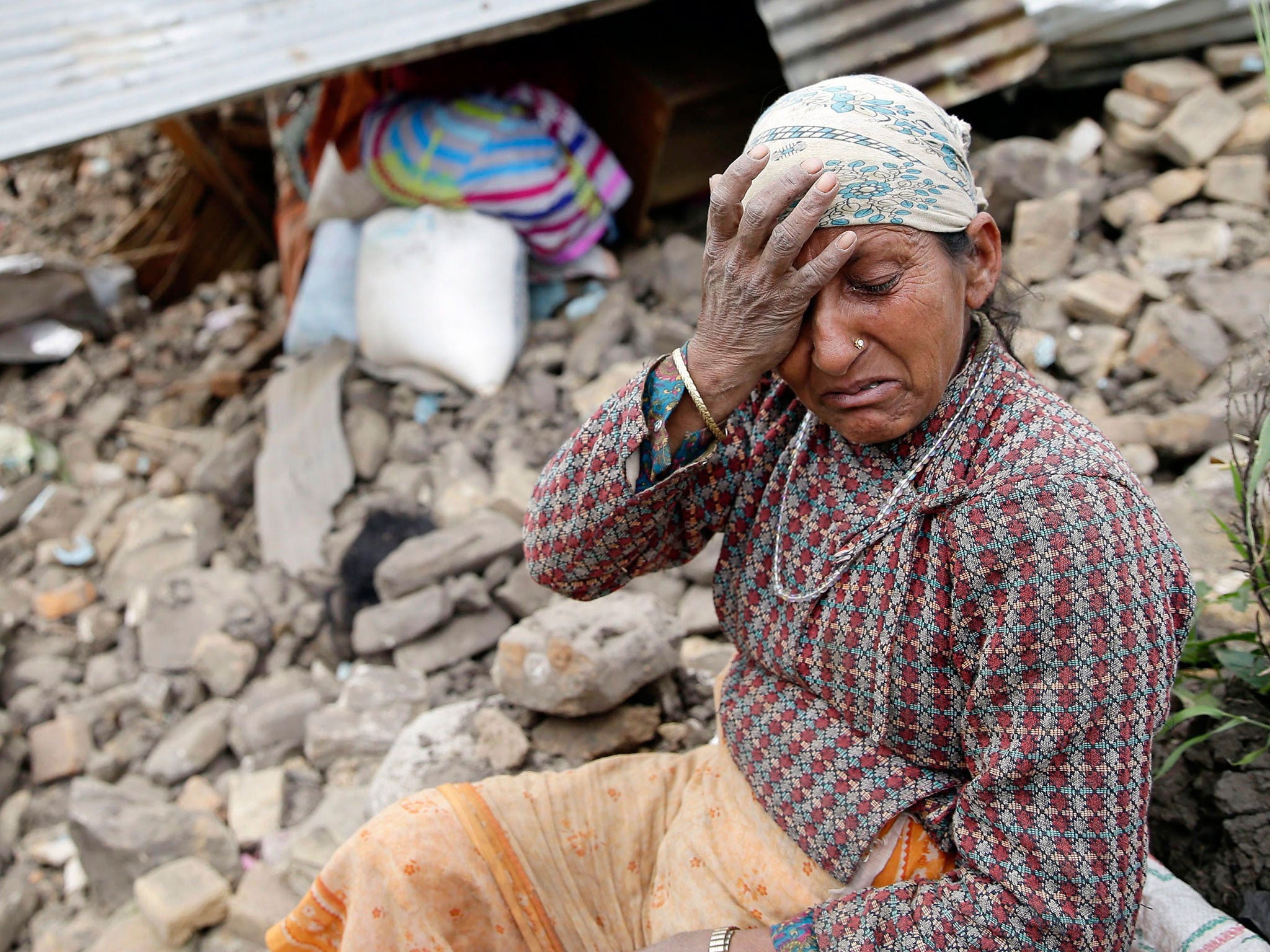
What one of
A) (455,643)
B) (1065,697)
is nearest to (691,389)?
(1065,697)

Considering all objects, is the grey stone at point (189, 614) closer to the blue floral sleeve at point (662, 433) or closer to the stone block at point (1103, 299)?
the blue floral sleeve at point (662, 433)

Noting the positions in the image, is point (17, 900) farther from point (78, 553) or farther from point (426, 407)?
point (426, 407)

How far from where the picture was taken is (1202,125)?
12.8 feet

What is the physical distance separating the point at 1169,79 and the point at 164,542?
169 inches

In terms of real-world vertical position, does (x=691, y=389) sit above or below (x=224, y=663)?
above

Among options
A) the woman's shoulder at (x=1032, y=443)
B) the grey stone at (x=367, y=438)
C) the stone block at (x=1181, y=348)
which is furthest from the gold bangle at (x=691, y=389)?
the grey stone at (x=367, y=438)

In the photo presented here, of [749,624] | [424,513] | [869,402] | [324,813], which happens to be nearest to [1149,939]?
[749,624]

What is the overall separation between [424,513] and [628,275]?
1485 mm

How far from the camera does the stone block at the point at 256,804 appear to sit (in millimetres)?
3080

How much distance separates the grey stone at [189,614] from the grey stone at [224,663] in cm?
5

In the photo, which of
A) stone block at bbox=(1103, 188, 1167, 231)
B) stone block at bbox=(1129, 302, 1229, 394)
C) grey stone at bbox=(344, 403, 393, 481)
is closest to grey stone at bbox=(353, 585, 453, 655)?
grey stone at bbox=(344, 403, 393, 481)

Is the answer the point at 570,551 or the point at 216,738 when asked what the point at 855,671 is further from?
the point at 216,738

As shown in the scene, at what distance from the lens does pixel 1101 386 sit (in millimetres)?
3484

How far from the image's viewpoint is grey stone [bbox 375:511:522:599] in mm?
3439
